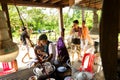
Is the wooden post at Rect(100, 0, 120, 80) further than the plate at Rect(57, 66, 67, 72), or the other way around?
the plate at Rect(57, 66, 67, 72)

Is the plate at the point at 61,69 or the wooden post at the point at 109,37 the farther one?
the plate at the point at 61,69

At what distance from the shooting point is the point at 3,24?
654mm

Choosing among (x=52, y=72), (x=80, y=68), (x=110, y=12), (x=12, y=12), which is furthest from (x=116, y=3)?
(x=12, y=12)

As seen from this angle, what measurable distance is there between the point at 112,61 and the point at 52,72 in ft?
5.68

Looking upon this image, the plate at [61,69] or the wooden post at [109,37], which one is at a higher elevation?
the wooden post at [109,37]

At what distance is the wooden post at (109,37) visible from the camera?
21 cm

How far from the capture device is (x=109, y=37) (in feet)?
0.71

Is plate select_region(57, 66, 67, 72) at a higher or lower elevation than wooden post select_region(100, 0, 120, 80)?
lower

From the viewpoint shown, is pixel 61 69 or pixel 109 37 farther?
pixel 61 69

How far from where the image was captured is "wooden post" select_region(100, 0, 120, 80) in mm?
209

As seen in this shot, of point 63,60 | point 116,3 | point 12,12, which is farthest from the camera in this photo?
point 12,12

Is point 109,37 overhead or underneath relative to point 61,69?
overhead

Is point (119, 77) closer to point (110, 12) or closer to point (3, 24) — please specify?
point (110, 12)

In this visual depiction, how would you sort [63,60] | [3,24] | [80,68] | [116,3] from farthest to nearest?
[63,60], [80,68], [3,24], [116,3]
